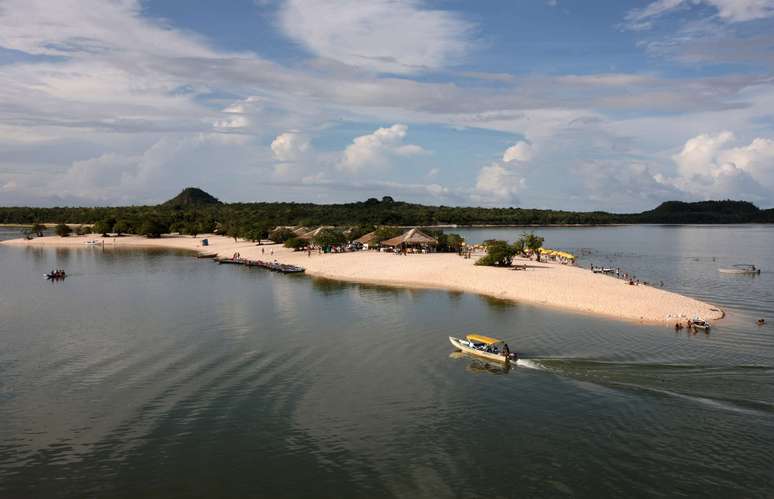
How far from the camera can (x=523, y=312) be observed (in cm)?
4394

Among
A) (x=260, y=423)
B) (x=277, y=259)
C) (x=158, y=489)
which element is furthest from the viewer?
(x=277, y=259)

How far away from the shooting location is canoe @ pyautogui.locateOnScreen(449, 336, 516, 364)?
99.8 ft

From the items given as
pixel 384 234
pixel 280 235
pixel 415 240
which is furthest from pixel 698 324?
pixel 280 235

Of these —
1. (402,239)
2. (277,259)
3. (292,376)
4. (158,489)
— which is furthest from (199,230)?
(158,489)

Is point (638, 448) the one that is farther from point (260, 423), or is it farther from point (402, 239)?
point (402, 239)

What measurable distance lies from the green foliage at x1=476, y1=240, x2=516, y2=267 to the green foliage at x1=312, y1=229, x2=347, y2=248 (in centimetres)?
3478

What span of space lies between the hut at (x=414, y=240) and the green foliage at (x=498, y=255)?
19251mm

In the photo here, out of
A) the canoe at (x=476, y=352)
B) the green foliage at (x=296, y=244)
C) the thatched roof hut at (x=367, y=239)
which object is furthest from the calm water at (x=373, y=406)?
the green foliage at (x=296, y=244)

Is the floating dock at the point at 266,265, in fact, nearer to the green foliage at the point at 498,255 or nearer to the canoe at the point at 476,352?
the green foliage at the point at 498,255

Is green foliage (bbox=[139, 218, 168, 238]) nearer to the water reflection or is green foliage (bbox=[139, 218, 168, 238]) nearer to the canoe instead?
the canoe

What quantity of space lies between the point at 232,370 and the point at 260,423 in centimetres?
704

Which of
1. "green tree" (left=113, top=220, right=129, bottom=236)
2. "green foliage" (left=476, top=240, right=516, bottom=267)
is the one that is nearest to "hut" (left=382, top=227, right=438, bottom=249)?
"green foliage" (left=476, top=240, right=516, bottom=267)

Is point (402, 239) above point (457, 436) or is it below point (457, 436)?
above

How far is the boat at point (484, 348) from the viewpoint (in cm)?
3050
